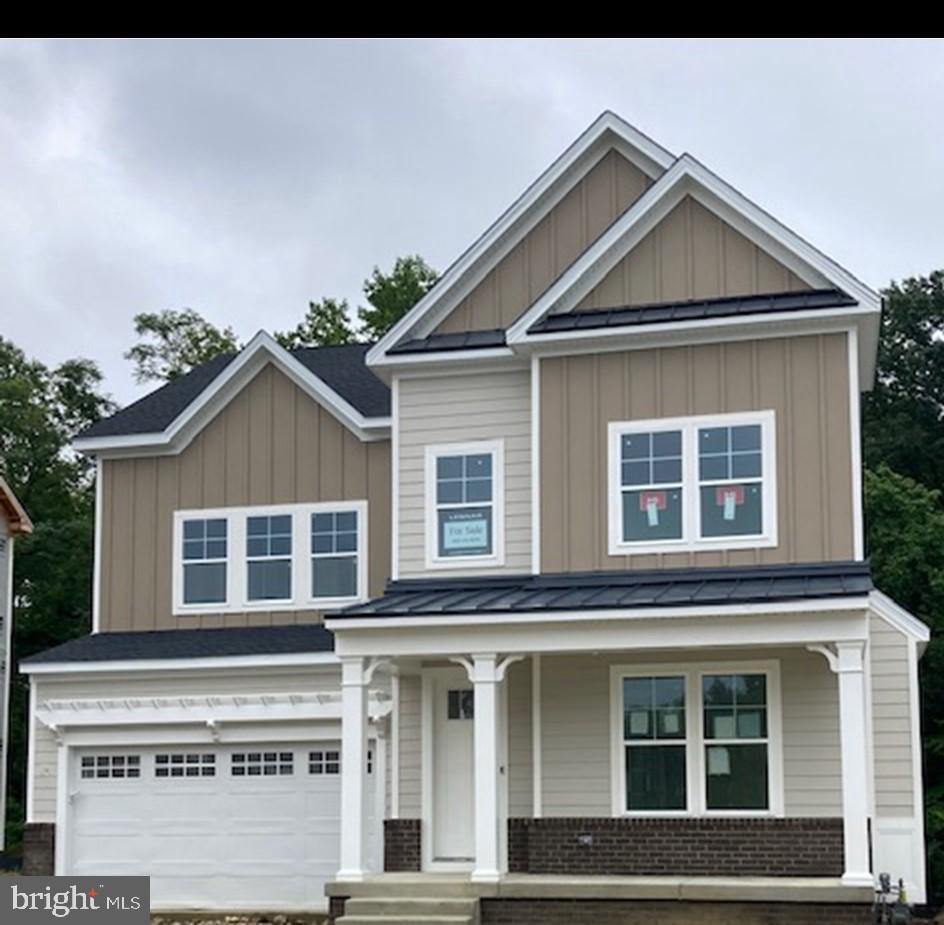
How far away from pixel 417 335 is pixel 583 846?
253 inches

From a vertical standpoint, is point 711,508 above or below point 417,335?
below

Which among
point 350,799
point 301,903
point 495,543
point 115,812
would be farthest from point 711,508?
point 115,812

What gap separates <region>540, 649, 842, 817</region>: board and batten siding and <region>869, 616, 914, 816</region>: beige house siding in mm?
993

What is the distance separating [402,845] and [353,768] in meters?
2.02

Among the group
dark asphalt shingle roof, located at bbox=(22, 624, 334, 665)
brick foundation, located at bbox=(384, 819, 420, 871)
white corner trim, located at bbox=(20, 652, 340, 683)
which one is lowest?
brick foundation, located at bbox=(384, 819, 420, 871)

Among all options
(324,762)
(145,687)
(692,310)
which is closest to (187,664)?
(145,687)

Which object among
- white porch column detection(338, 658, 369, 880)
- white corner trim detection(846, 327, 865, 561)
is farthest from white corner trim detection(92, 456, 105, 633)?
white corner trim detection(846, 327, 865, 561)

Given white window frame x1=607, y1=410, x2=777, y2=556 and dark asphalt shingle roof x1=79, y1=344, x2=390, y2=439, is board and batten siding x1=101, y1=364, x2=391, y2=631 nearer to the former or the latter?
dark asphalt shingle roof x1=79, y1=344, x2=390, y2=439

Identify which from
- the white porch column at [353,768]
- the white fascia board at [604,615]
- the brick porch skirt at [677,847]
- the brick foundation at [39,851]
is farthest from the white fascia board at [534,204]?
the brick foundation at [39,851]

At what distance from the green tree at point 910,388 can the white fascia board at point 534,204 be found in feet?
63.4

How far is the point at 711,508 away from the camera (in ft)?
54.9

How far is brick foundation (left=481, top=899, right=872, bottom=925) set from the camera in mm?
14336

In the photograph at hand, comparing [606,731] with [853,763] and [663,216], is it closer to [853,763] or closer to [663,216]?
[853,763]

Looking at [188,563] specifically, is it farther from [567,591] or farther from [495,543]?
[567,591]
